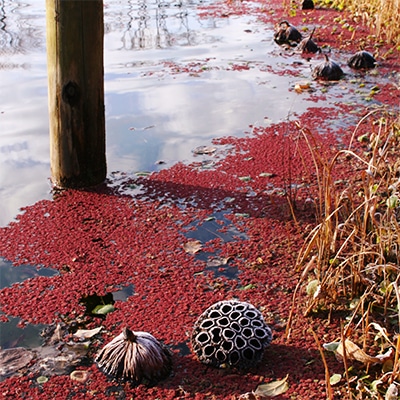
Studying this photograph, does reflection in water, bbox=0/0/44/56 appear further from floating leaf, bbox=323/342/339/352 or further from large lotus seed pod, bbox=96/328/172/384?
floating leaf, bbox=323/342/339/352

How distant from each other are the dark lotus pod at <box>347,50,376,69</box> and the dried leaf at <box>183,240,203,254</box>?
185 inches

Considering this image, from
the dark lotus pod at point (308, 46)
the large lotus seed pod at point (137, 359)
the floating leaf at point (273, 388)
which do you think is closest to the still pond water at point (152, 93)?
the dark lotus pod at point (308, 46)

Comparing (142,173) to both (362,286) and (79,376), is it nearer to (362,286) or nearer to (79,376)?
(362,286)

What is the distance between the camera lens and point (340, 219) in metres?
3.69

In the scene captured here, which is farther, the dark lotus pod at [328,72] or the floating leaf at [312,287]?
the dark lotus pod at [328,72]

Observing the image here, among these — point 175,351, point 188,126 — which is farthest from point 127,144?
point 175,351

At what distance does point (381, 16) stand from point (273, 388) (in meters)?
7.31

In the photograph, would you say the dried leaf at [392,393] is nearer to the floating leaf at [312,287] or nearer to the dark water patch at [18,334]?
the floating leaf at [312,287]

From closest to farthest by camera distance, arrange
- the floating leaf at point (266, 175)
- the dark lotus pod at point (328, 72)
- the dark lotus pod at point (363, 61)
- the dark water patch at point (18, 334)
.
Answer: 1. the dark water patch at point (18, 334)
2. the floating leaf at point (266, 175)
3. the dark lotus pod at point (328, 72)
4. the dark lotus pod at point (363, 61)

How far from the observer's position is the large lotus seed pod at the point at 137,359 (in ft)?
8.35

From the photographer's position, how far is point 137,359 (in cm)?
254

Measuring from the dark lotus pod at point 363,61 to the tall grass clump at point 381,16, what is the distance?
36.8 inches

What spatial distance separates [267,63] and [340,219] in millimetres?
4705

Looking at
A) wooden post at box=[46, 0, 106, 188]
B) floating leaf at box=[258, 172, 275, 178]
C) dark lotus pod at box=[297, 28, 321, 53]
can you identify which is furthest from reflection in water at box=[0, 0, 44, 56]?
floating leaf at box=[258, 172, 275, 178]
